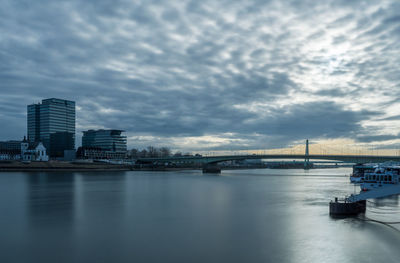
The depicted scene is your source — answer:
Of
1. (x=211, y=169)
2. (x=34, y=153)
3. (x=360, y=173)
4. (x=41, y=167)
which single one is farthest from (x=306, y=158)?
(x=34, y=153)

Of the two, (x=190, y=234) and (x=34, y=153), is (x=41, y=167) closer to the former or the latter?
(x=34, y=153)

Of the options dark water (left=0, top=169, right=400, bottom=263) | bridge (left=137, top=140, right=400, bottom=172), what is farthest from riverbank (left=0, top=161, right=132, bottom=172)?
dark water (left=0, top=169, right=400, bottom=263)

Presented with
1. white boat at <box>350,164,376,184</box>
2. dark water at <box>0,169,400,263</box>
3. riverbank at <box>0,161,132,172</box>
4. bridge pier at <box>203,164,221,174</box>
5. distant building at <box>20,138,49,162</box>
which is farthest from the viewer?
distant building at <box>20,138,49,162</box>

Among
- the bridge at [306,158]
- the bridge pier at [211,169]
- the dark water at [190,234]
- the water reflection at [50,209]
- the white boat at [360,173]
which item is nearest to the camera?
the dark water at [190,234]

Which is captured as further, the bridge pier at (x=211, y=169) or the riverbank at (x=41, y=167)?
the bridge pier at (x=211, y=169)

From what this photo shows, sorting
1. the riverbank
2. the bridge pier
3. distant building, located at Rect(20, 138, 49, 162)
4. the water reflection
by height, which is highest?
distant building, located at Rect(20, 138, 49, 162)

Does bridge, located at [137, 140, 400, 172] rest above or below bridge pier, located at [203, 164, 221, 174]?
above

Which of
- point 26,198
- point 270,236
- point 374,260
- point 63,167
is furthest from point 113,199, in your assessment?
point 63,167

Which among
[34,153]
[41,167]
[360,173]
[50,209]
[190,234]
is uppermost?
[34,153]

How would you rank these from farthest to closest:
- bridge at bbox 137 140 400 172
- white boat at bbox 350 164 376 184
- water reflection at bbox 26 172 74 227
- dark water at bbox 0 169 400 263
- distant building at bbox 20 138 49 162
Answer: distant building at bbox 20 138 49 162 < bridge at bbox 137 140 400 172 < white boat at bbox 350 164 376 184 < water reflection at bbox 26 172 74 227 < dark water at bbox 0 169 400 263

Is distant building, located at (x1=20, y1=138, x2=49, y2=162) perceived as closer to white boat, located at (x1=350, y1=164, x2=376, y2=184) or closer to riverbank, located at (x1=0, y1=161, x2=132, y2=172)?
riverbank, located at (x1=0, y1=161, x2=132, y2=172)

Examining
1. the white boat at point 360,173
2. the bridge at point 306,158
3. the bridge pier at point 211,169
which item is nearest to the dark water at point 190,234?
the white boat at point 360,173

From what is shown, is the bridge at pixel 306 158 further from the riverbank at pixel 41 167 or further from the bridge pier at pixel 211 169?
the riverbank at pixel 41 167

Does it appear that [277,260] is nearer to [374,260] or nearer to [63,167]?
[374,260]
